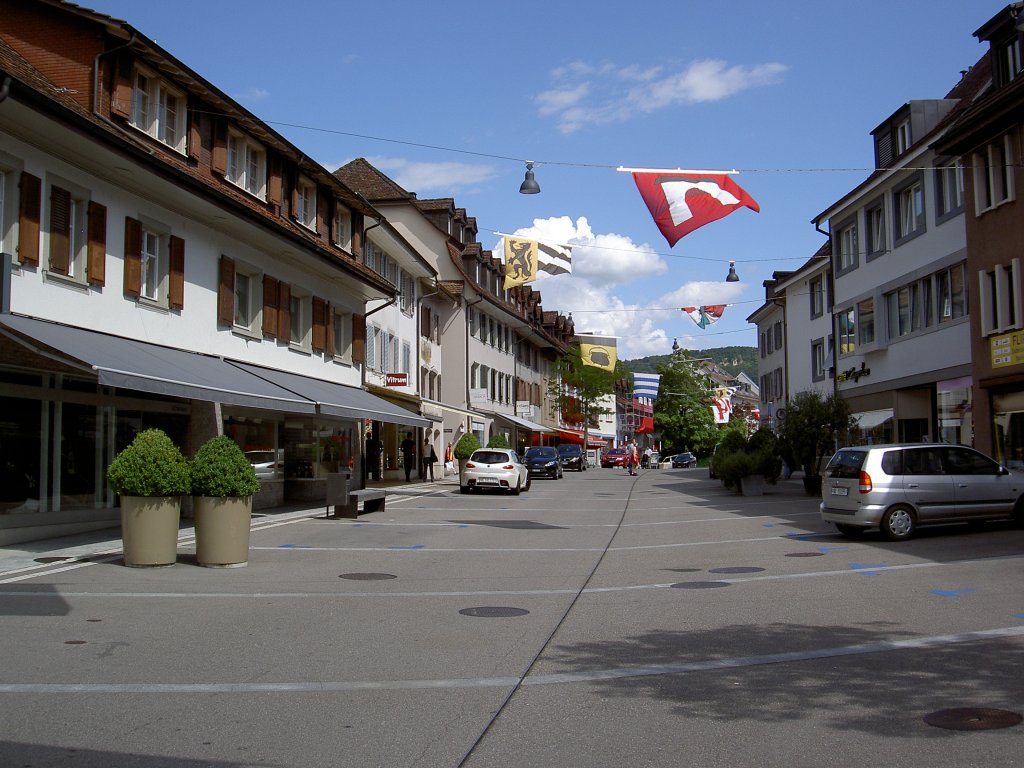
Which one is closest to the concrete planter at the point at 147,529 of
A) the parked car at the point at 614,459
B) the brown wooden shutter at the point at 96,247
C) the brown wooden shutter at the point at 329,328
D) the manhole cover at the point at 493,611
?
the manhole cover at the point at 493,611

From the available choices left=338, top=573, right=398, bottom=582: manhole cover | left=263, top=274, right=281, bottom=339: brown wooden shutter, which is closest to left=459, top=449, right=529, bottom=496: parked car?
left=263, top=274, right=281, bottom=339: brown wooden shutter

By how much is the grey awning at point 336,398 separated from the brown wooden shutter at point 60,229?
6246 millimetres

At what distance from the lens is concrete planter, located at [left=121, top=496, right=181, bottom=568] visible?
42.0 feet

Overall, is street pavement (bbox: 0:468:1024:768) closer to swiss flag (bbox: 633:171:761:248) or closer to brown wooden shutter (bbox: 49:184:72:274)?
brown wooden shutter (bbox: 49:184:72:274)

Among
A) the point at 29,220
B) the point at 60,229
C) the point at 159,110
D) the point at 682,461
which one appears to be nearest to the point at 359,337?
the point at 159,110

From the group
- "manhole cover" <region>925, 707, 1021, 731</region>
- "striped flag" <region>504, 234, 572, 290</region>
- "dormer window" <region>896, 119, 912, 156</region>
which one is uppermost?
"dormer window" <region>896, 119, 912, 156</region>

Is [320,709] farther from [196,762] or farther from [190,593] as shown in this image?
[190,593]

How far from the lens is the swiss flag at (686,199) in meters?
16.9

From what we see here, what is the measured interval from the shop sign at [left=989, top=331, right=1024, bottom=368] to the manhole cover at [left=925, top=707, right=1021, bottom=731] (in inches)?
711

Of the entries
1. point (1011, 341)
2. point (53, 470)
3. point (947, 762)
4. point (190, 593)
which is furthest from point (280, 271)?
point (947, 762)

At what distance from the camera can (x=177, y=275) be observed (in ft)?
65.4

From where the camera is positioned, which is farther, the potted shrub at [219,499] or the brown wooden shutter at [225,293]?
the brown wooden shutter at [225,293]

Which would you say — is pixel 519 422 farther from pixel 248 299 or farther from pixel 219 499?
pixel 219 499

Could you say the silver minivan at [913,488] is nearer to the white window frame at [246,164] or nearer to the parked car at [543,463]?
the white window frame at [246,164]
